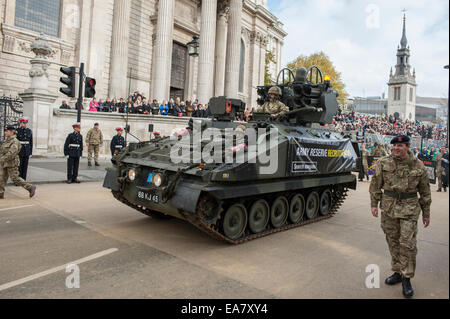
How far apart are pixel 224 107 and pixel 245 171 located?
258cm

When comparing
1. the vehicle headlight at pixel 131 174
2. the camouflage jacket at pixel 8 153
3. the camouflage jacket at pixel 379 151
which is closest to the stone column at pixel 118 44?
the camouflage jacket at pixel 8 153

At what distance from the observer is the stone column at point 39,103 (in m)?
15.2

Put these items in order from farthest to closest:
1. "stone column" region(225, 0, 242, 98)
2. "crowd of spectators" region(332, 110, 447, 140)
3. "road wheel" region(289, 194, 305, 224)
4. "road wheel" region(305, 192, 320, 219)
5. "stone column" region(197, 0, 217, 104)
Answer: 1. "crowd of spectators" region(332, 110, 447, 140)
2. "stone column" region(225, 0, 242, 98)
3. "stone column" region(197, 0, 217, 104)
4. "road wheel" region(305, 192, 320, 219)
5. "road wheel" region(289, 194, 305, 224)

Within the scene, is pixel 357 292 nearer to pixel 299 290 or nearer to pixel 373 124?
pixel 299 290

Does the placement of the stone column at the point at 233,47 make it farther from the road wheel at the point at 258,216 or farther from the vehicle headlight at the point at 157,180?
the vehicle headlight at the point at 157,180

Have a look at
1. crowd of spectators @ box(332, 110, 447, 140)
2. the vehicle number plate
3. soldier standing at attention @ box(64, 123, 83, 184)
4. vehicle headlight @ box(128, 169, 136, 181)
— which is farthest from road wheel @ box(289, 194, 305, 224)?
crowd of spectators @ box(332, 110, 447, 140)

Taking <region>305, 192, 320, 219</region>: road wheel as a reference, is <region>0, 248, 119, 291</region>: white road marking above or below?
below

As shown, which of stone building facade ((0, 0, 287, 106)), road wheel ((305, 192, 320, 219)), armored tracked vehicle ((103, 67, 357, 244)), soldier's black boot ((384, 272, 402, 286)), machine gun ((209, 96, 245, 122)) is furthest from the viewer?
stone building facade ((0, 0, 287, 106))

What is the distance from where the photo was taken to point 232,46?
30125mm

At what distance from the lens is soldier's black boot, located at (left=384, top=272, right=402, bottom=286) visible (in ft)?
14.5

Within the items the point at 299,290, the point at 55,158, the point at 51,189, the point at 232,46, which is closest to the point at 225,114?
the point at 299,290

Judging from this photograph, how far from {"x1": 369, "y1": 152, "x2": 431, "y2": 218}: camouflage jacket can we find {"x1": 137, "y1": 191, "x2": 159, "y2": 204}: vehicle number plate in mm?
3201

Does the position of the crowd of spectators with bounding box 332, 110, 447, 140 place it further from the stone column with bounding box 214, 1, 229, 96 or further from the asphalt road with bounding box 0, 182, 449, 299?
the asphalt road with bounding box 0, 182, 449, 299

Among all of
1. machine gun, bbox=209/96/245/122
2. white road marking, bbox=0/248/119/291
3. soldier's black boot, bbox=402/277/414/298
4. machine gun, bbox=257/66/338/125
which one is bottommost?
white road marking, bbox=0/248/119/291
